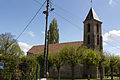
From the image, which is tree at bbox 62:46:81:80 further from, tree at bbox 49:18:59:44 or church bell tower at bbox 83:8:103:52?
tree at bbox 49:18:59:44

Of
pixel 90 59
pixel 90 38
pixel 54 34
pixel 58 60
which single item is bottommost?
pixel 58 60

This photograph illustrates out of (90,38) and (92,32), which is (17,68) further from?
(92,32)

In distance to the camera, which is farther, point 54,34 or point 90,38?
point 54,34

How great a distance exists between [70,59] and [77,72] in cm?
1446

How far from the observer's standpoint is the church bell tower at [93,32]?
38531 millimetres

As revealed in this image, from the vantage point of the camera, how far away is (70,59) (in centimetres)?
2488

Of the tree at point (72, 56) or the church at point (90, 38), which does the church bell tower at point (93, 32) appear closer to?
the church at point (90, 38)

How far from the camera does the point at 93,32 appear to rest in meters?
38.7

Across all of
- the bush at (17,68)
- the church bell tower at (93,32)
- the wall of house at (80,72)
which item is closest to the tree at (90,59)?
the wall of house at (80,72)

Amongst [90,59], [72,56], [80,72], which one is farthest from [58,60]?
[80,72]

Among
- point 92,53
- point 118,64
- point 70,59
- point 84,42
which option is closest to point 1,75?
point 70,59

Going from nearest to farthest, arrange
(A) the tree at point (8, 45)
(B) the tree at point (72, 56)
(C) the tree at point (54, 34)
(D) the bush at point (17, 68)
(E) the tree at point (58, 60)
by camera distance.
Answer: (D) the bush at point (17, 68), (B) the tree at point (72, 56), (E) the tree at point (58, 60), (A) the tree at point (8, 45), (C) the tree at point (54, 34)

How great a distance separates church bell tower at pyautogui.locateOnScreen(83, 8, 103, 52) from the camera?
38531 mm

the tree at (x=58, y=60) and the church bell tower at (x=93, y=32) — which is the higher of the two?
the church bell tower at (x=93, y=32)
